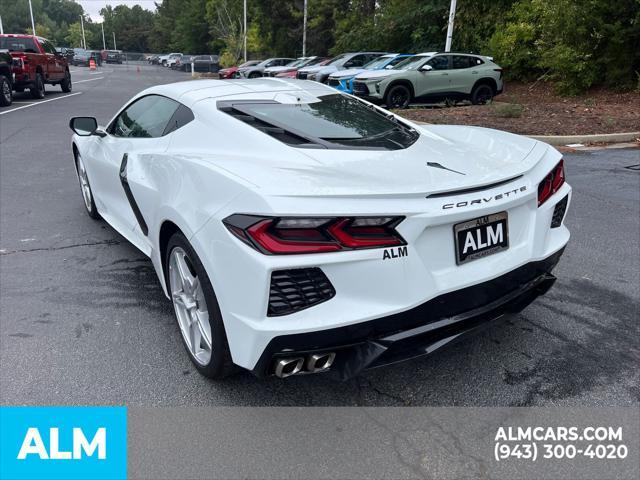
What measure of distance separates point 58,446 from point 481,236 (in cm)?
211

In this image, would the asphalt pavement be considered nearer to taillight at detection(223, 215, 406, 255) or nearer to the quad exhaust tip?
the quad exhaust tip

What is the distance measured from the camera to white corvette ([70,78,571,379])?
208 centimetres

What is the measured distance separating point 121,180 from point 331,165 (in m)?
1.87

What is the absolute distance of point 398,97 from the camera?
1484cm

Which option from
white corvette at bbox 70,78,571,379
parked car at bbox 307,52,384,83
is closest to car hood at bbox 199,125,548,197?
white corvette at bbox 70,78,571,379

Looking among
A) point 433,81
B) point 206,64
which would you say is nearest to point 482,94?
point 433,81

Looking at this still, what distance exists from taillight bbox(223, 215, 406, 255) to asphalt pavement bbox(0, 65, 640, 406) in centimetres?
94

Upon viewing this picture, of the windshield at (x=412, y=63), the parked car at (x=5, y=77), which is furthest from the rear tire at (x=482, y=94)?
the parked car at (x=5, y=77)

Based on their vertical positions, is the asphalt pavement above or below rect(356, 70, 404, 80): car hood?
below

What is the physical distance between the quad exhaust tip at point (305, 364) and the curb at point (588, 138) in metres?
8.87

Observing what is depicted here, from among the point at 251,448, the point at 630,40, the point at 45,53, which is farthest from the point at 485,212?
the point at 45,53

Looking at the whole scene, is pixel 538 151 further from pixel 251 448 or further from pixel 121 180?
pixel 121 180

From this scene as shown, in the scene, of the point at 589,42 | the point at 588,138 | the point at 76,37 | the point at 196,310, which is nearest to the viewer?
the point at 196,310

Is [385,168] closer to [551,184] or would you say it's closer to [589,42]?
[551,184]
